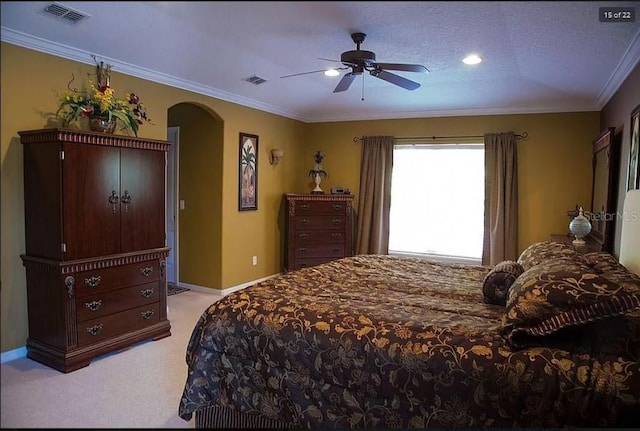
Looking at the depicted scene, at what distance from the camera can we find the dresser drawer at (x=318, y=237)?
227 inches

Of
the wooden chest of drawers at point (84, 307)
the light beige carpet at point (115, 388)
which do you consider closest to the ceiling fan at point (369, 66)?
the wooden chest of drawers at point (84, 307)

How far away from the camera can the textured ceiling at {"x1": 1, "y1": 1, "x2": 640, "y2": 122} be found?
28.3 inches

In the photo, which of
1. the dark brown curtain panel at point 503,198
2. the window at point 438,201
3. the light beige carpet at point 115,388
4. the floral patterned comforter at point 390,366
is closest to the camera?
the light beige carpet at point 115,388

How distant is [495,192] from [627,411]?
4.30 meters

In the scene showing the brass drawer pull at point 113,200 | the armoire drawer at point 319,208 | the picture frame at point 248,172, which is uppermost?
the picture frame at point 248,172

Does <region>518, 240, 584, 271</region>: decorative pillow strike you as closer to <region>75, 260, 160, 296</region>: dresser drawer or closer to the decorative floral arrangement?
<region>75, 260, 160, 296</region>: dresser drawer

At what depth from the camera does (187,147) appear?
18.0ft

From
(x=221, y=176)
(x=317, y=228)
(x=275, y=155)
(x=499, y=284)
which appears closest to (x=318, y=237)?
(x=317, y=228)

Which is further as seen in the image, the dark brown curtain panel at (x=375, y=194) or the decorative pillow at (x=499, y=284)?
the dark brown curtain panel at (x=375, y=194)

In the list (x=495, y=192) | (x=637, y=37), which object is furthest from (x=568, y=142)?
(x=637, y=37)

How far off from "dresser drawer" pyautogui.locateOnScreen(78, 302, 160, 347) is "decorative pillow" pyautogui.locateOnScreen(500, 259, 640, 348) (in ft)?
9.53

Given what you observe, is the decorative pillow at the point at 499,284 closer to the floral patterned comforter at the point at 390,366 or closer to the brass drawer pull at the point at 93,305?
the floral patterned comforter at the point at 390,366

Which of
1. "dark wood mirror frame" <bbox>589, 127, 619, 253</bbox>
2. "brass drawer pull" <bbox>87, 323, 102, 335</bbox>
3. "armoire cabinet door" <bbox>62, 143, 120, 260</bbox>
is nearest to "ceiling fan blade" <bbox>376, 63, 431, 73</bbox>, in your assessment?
"dark wood mirror frame" <bbox>589, 127, 619, 253</bbox>

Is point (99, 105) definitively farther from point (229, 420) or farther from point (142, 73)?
point (229, 420)
